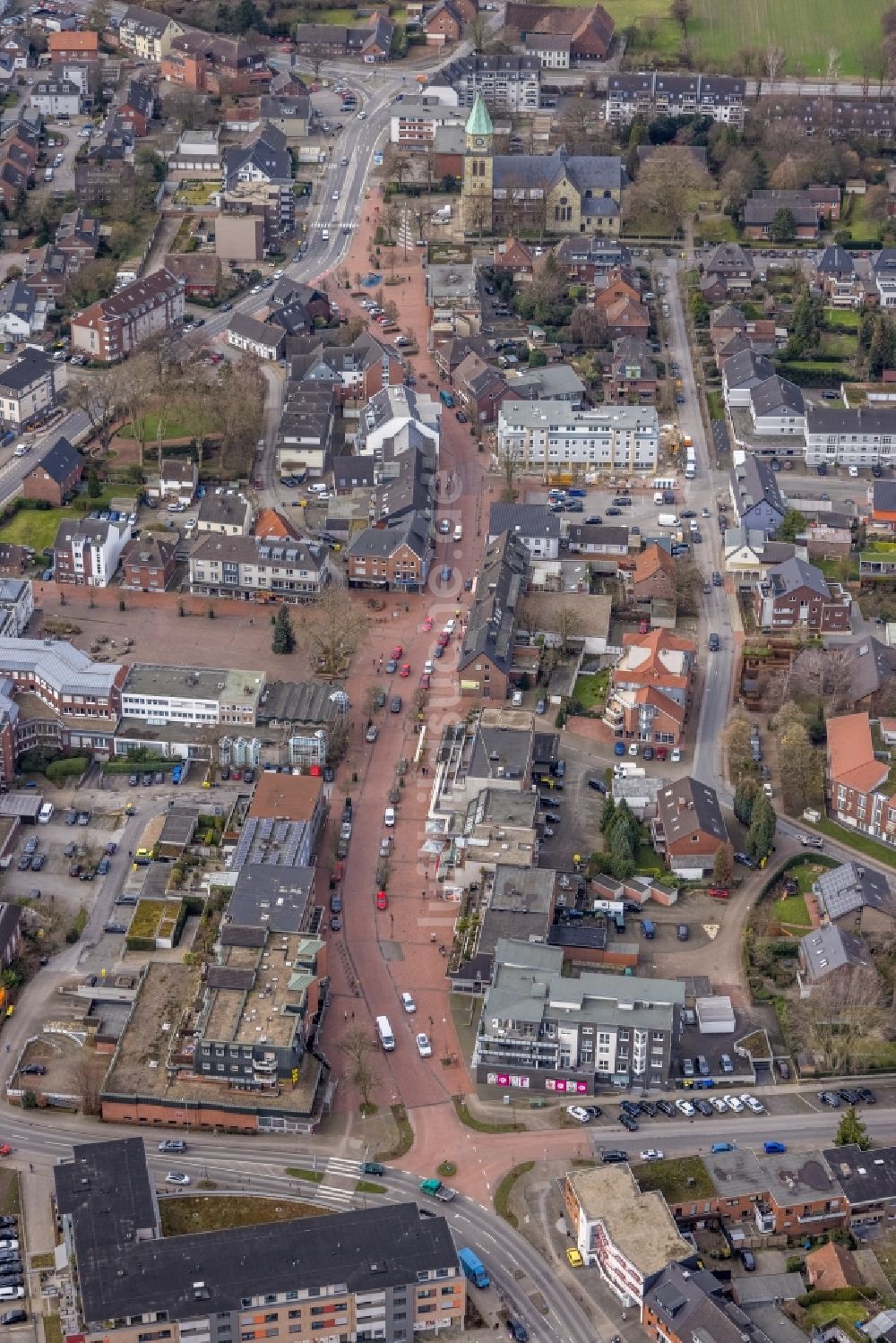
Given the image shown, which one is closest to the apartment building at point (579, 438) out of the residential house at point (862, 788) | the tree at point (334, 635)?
the tree at point (334, 635)

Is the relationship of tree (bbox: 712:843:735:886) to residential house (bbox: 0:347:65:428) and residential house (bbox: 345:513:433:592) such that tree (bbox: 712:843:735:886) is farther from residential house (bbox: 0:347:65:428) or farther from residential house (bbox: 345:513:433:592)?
residential house (bbox: 0:347:65:428)

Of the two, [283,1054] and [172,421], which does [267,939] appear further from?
[172,421]

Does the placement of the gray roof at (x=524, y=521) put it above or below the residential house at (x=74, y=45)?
below

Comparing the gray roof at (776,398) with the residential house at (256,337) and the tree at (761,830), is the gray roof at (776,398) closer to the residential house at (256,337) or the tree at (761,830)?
the residential house at (256,337)

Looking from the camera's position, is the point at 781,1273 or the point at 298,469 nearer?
the point at 781,1273

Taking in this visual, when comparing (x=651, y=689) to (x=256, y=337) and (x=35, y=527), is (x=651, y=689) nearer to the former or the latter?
(x=35, y=527)

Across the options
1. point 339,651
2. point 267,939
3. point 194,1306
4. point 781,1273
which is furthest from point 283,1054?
point 339,651
